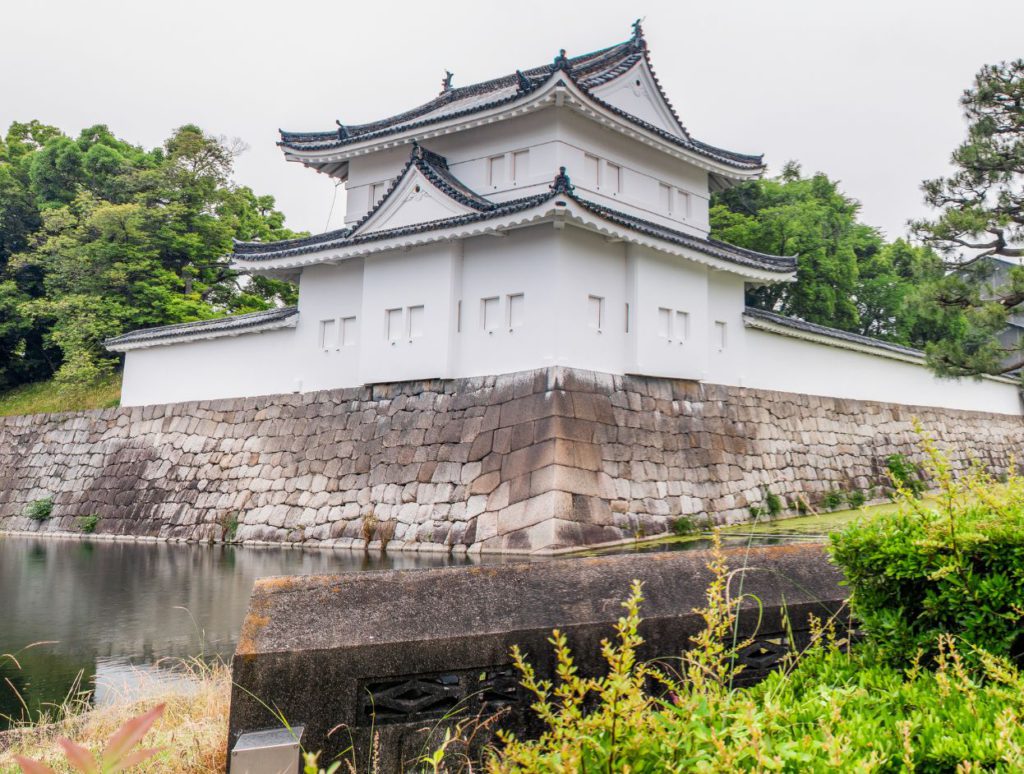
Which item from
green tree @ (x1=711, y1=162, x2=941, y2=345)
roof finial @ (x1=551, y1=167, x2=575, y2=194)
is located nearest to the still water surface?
roof finial @ (x1=551, y1=167, x2=575, y2=194)

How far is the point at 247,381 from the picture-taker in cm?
1588

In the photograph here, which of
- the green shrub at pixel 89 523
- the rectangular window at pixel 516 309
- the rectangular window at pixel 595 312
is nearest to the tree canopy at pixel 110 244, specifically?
the green shrub at pixel 89 523

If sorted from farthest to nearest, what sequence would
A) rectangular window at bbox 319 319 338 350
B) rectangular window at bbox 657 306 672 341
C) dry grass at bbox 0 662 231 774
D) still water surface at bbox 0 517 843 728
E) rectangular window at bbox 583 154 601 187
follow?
1. rectangular window at bbox 319 319 338 350
2. rectangular window at bbox 583 154 601 187
3. rectangular window at bbox 657 306 672 341
4. still water surface at bbox 0 517 843 728
5. dry grass at bbox 0 662 231 774

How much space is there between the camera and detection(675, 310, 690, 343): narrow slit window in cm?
1328

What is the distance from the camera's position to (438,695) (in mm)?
2666

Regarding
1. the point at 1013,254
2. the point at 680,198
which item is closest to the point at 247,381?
the point at 680,198

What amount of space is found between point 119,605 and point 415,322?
667 centimetres

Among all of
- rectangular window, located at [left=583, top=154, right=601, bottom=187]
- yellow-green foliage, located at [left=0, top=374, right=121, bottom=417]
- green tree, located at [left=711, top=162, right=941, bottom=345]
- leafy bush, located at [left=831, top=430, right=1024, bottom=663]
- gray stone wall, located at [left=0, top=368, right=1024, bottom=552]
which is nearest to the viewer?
leafy bush, located at [left=831, top=430, right=1024, bottom=663]

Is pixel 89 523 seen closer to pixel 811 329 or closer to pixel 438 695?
pixel 811 329

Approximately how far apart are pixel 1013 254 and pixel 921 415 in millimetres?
5654

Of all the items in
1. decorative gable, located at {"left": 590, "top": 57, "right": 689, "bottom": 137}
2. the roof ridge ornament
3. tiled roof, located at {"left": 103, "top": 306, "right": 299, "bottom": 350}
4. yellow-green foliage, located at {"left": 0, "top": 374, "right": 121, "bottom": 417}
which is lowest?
yellow-green foliage, located at {"left": 0, "top": 374, "right": 121, "bottom": 417}

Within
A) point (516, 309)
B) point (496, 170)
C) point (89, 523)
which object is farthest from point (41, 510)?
point (496, 170)

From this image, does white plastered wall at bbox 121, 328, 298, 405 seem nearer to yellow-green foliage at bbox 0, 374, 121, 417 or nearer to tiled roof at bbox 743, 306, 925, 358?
yellow-green foliage at bbox 0, 374, 121, 417

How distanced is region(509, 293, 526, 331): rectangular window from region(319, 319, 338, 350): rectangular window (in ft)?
12.7
